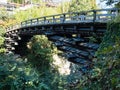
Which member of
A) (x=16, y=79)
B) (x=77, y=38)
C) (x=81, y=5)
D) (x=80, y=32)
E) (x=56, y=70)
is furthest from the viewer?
(x=81, y=5)

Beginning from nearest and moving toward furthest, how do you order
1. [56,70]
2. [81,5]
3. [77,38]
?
[77,38], [56,70], [81,5]

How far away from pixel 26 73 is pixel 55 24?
9.76 meters

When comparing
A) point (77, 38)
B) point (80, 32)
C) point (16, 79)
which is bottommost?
point (16, 79)

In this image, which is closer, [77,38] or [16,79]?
[16,79]

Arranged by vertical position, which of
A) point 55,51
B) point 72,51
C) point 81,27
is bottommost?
point 55,51

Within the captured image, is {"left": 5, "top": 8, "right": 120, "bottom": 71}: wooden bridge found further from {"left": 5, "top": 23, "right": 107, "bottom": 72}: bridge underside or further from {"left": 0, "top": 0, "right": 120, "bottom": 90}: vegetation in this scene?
{"left": 0, "top": 0, "right": 120, "bottom": 90}: vegetation

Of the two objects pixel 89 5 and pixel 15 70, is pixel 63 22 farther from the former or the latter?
pixel 89 5

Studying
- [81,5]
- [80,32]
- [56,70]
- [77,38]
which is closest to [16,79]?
[80,32]

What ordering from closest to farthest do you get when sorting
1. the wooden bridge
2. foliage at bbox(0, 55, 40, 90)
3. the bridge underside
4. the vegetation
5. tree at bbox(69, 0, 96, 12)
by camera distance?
the vegetation < foliage at bbox(0, 55, 40, 90) < the wooden bridge < the bridge underside < tree at bbox(69, 0, 96, 12)

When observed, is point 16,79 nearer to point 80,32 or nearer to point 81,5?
point 80,32

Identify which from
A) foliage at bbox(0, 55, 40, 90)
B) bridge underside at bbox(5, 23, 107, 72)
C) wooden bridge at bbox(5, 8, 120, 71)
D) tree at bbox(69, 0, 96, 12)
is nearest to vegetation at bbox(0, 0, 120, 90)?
foliage at bbox(0, 55, 40, 90)

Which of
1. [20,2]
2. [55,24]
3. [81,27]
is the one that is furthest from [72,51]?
[20,2]

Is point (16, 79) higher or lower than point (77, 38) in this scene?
lower

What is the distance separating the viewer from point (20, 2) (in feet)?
279
